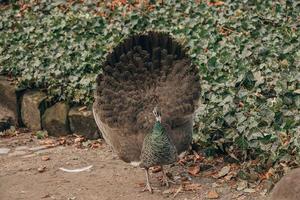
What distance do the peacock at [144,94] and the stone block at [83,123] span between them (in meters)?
1.56

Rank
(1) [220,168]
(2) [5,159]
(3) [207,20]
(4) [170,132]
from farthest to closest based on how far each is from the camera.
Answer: (3) [207,20] < (2) [5,159] < (1) [220,168] < (4) [170,132]

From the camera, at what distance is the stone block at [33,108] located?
341 inches

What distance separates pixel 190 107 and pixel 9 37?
180 inches

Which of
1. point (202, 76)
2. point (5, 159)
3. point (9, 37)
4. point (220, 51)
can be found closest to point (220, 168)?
point (202, 76)

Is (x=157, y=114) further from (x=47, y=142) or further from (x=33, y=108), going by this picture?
(x=33, y=108)

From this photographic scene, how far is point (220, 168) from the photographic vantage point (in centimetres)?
663

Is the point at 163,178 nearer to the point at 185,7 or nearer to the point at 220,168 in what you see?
the point at 220,168

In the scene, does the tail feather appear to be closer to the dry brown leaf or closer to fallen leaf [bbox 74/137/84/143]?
fallen leaf [bbox 74/137/84/143]

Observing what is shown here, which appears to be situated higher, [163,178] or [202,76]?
[202,76]

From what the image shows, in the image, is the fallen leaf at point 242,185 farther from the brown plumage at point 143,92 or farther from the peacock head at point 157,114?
the peacock head at point 157,114

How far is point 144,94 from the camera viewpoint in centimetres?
639

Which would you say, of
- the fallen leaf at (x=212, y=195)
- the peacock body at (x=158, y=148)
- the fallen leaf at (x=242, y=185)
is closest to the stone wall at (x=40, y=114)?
the peacock body at (x=158, y=148)

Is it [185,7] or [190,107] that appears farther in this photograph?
[185,7]

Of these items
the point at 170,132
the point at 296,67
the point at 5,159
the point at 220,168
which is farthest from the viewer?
the point at 5,159
